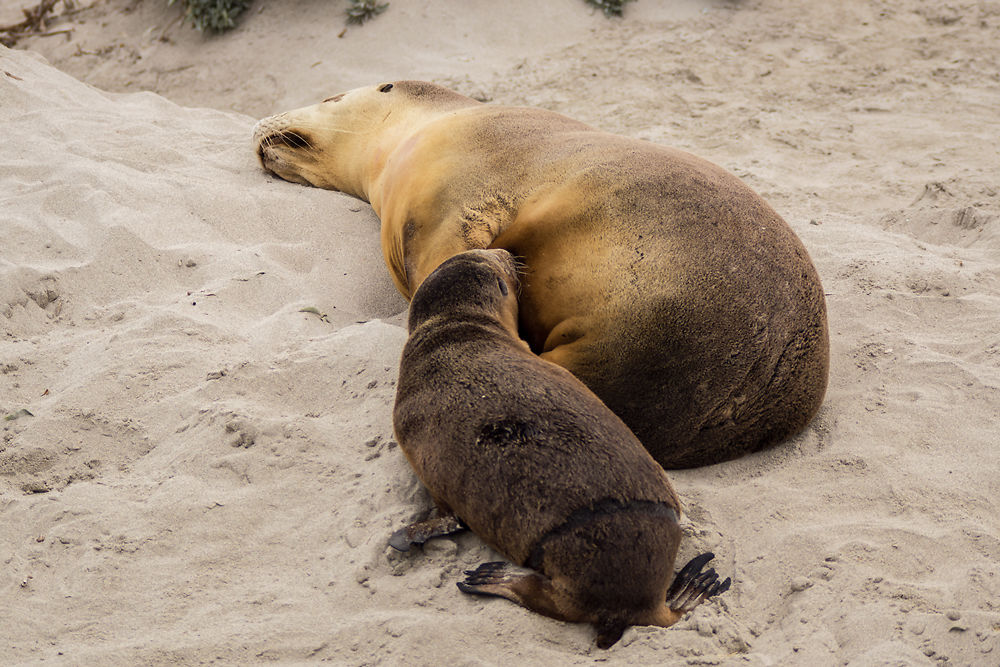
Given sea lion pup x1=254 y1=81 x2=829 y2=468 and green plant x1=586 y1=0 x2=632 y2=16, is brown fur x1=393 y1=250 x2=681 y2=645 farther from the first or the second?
green plant x1=586 y1=0 x2=632 y2=16

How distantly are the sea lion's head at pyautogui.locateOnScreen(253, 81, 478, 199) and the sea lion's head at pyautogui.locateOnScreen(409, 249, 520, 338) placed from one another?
1.62 m

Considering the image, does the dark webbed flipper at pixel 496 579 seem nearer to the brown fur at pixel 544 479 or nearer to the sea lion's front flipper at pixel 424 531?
the brown fur at pixel 544 479

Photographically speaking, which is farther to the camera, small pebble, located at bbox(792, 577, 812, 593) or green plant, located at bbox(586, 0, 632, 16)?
green plant, located at bbox(586, 0, 632, 16)

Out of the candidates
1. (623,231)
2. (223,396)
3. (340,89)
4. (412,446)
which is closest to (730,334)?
(623,231)

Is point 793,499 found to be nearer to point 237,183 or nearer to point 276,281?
point 276,281

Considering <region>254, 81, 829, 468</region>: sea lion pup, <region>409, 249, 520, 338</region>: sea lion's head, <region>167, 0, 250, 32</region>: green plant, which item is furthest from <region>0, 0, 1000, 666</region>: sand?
<region>167, 0, 250, 32</region>: green plant

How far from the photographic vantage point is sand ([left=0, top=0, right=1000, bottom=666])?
2078mm

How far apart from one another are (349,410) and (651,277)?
114 cm

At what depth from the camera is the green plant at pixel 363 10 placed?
7988mm

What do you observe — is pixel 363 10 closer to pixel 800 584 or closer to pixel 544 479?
pixel 544 479

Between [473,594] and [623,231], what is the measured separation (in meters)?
1.31

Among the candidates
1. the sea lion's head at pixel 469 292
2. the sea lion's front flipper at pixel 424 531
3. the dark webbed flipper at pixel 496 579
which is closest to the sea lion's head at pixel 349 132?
the sea lion's head at pixel 469 292

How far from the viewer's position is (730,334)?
264 cm

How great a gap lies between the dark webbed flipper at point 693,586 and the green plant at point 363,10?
7019mm
